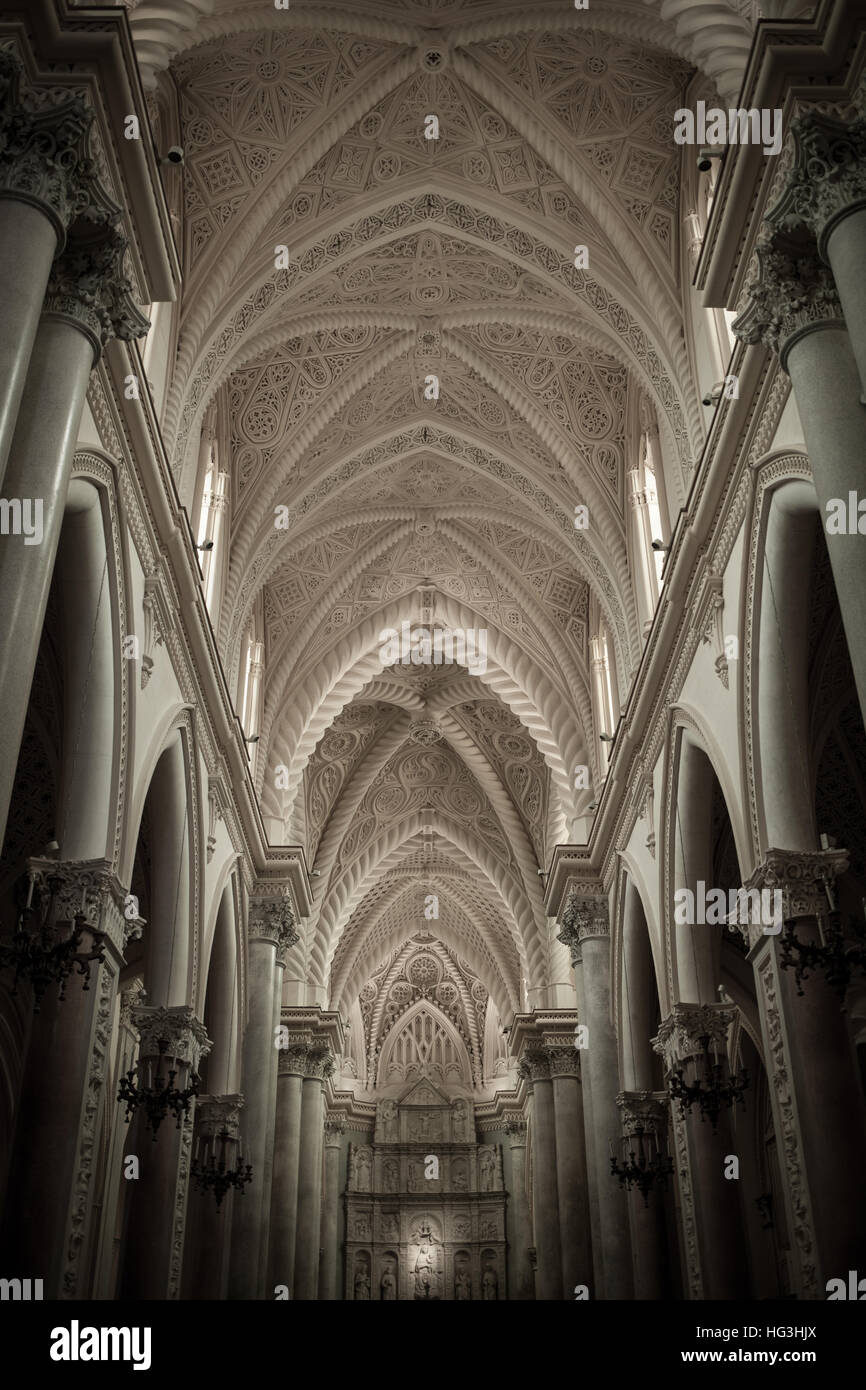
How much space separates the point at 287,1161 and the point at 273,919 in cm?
621

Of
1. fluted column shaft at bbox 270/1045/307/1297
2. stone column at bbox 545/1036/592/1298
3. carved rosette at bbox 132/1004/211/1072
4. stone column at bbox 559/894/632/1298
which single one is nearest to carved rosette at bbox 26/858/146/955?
carved rosette at bbox 132/1004/211/1072

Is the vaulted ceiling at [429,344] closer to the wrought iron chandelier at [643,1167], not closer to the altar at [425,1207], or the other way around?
the wrought iron chandelier at [643,1167]

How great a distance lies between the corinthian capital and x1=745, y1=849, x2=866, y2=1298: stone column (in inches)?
251

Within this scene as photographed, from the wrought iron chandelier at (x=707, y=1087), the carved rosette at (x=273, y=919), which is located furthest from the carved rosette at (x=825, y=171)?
the carved rosette at (x=273, y=919)

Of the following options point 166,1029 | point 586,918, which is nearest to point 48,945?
point 166,1029

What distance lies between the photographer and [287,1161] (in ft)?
73.8

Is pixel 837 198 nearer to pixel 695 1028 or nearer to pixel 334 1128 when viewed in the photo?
pixel 695 1028

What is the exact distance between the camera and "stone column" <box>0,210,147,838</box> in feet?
22.8

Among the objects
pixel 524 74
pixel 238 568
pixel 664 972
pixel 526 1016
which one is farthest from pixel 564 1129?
pixel 524 74

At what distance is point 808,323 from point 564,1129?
16971 mm

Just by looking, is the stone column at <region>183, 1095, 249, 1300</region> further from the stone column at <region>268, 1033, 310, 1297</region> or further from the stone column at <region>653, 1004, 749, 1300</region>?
the stone column at <region>653, 1004, 749, 1300</region>

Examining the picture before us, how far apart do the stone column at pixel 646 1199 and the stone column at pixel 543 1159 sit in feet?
27.7

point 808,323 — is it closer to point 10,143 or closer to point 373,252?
point 10,143

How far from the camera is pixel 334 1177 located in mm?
33906
